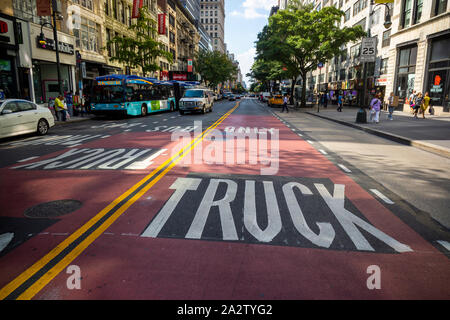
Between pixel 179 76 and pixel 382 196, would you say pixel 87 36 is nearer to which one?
pixel 179 76

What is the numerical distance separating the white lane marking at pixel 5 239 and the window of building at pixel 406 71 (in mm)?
32443

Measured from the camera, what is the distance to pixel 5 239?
13.3 ft

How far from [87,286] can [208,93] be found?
2891 cm

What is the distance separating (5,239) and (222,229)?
109 inches

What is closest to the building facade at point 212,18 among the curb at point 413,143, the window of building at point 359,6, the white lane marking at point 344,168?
the window of building at point 359,6

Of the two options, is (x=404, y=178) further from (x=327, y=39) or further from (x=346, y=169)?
(x=327, y=39)

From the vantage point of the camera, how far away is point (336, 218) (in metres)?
4.87

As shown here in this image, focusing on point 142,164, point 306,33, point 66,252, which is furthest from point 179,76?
point 66,252

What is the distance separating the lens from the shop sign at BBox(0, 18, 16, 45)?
22.1 meters

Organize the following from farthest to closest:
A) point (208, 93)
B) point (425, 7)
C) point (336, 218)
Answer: point (208, 93) → point (425, 7) → point (336, 218)

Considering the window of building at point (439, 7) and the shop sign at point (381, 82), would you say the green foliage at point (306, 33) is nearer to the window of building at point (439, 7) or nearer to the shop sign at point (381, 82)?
the shop sign at point (381, 82)

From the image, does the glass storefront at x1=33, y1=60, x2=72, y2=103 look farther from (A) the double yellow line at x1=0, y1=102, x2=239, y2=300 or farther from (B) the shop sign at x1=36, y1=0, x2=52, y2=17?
(A) the double yellow line at x1=0, y1=102, x2=239, y2=300

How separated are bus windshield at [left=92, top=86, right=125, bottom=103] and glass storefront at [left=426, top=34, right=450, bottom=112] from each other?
2444 cm
